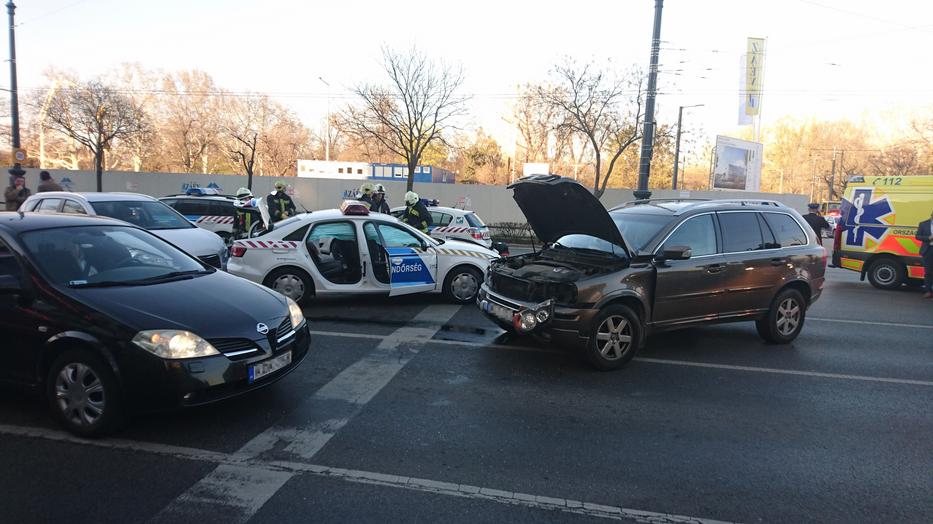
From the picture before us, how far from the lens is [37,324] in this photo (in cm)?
406

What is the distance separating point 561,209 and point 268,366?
3.83 m

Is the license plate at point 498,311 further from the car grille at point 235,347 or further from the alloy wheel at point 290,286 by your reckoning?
the alloy wheel at point 290,286

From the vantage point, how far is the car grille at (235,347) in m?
4.08

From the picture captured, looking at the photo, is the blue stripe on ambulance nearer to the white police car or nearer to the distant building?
the white police car

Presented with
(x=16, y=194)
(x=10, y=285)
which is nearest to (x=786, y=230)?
(x=10, y=285)

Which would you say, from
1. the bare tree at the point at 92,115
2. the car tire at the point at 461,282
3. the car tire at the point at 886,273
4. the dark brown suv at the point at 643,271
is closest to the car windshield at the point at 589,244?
the dark brown suv at the point at 643,271

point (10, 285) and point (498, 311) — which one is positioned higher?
point (10, 285)

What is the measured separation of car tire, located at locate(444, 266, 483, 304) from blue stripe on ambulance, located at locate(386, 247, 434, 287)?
0.38 m

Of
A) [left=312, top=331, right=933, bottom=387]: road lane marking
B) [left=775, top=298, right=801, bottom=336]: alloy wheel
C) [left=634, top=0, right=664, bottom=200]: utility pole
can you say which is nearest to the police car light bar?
[left=312, top=331, right=933, bottom=387]: road lane marking

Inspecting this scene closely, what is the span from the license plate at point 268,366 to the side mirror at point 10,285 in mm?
1765

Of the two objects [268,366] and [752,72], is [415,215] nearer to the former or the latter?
[268,366]

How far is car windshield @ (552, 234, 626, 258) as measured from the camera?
638cm

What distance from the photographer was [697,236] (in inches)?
262

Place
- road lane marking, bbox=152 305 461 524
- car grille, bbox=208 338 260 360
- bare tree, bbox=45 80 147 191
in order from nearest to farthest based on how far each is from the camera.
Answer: road lane marking, bbox=152 305 461 524 < car grille, bbox=208 338 260 360 < bare tree, bbox=45 80 147 191
